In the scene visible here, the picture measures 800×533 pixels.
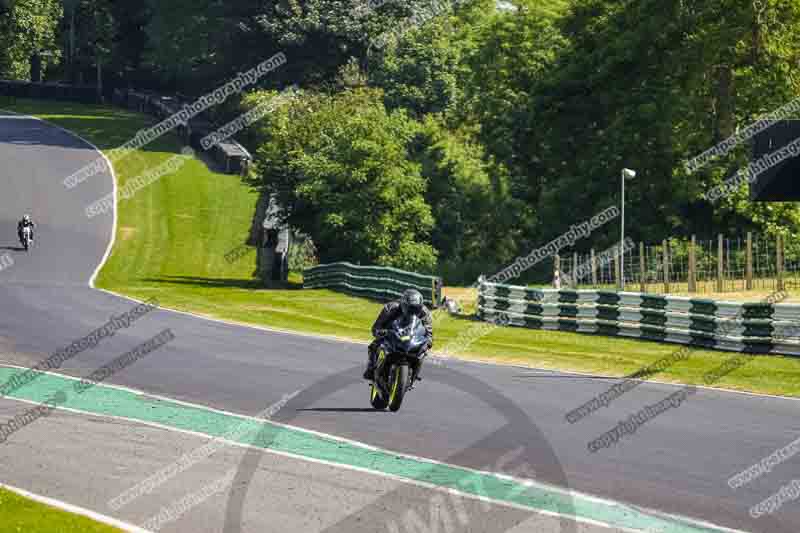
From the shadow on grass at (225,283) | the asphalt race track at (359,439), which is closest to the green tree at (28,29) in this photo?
the shadow on grass at (225,283)

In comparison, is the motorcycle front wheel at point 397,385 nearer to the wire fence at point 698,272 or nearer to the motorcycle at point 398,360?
the motorcycle at point 398,360

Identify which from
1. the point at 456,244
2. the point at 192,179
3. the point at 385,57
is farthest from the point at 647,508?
the point at 385,57

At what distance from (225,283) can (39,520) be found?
3682cm

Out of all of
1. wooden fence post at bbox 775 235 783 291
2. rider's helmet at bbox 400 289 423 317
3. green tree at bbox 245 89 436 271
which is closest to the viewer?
rider's helmet at bbox 400 289 423 317

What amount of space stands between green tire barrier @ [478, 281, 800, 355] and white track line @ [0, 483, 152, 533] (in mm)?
16792

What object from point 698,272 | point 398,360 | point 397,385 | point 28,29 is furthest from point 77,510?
point 28,29

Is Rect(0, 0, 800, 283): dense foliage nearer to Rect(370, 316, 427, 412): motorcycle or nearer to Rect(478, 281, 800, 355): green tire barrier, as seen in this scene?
Rect(478, 281, 800, 355): green tire barrier

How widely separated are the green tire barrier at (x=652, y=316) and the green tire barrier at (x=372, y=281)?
190 centimetres

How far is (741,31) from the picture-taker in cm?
5306

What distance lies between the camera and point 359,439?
1645cm

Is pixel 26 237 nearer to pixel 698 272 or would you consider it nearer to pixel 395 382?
pixel 698 272

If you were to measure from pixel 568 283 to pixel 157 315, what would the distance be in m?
16.7

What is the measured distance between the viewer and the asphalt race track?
41.2 feet

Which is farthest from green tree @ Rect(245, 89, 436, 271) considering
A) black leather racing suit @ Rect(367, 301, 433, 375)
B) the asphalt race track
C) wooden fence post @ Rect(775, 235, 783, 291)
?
black leather racing suit @ Rect(367, 301, 433, 375)
